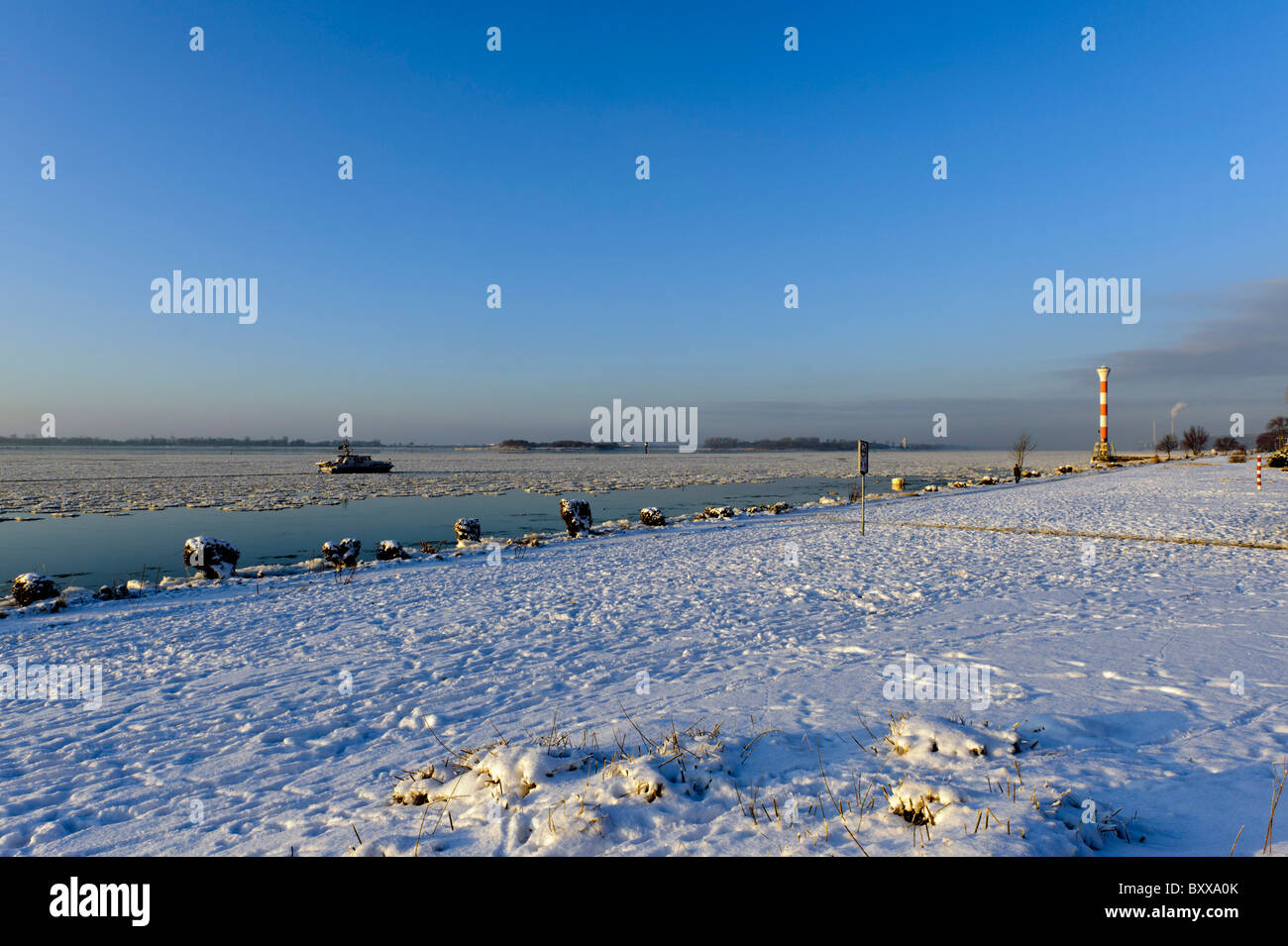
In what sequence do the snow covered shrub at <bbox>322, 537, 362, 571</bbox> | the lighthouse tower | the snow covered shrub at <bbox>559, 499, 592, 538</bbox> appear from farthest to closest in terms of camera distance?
the lighthouse tower → the snow covered shrub at <bbox>559, 499, 592, 538</bbox> → the snow covered shrub at <bbox>322, 537, 362, 571</bbox>

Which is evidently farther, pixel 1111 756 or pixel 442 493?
pixel 442 493

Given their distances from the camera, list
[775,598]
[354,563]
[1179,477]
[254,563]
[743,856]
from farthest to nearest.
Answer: [1179,477]
[254,563]
[354,563]
[775,598]
[743,856]

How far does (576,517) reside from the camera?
61.0ft

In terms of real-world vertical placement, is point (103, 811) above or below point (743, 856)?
Answer: below

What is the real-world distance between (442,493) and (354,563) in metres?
20.7

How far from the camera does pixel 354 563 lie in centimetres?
1417

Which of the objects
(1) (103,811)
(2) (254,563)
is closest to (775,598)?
(1) (103,811)

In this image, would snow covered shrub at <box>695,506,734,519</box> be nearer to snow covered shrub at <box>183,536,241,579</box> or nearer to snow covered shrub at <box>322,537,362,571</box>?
snow covered shrub at <box>322,537,362,571</box>

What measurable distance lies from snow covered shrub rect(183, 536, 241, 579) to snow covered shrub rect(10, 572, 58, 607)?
88.3 inches

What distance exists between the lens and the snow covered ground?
3.43 meters

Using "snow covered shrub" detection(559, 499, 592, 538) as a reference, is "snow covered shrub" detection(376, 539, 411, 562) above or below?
below

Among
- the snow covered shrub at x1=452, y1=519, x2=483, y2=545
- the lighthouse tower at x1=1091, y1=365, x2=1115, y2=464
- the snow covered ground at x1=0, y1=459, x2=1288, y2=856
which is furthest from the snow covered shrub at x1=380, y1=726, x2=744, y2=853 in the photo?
the lighthouse tower at x1=1091, y1=365, x2=1115, y2=464
